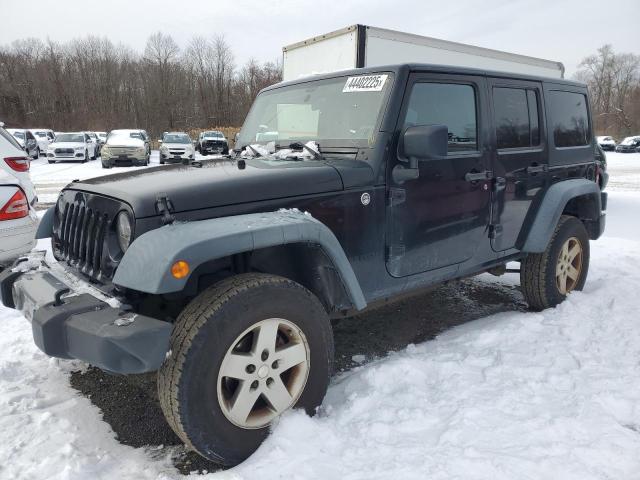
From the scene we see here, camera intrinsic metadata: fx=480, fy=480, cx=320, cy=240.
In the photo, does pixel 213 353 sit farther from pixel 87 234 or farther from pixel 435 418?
pixel 435 418

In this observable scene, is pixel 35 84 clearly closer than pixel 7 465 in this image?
No

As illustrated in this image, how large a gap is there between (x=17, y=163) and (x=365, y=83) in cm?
519

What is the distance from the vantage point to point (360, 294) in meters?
2.61

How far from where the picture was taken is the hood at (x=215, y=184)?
229 centimetres

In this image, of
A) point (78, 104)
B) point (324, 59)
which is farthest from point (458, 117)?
point (78, 104)

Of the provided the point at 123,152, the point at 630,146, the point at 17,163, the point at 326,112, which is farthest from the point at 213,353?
the point at 630,146

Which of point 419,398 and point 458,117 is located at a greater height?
point 458,117

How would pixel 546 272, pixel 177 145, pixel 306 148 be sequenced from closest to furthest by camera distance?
pixel 306 148
pixel 546 272
pixel 177 145

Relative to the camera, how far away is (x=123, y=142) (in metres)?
19.8

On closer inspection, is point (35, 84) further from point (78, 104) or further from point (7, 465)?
point (7, 465)

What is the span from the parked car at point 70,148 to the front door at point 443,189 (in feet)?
77.5

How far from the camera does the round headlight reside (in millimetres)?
2271

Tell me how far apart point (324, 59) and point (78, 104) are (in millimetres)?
56112

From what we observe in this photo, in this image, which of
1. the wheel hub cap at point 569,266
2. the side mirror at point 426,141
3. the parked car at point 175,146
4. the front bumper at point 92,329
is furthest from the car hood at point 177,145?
the front bumper at point 92,329
